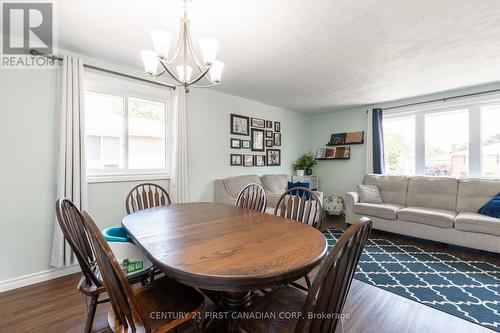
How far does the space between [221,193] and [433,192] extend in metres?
3.37

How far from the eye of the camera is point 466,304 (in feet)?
6.07

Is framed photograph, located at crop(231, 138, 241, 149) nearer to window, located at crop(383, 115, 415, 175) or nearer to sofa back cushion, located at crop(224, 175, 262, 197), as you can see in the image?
sofa back cushion, located at crop(224, 175, 262, 197)

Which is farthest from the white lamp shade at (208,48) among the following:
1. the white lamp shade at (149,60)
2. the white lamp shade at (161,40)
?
the white lamp shade at (149,60)

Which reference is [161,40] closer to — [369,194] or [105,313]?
[105,313]

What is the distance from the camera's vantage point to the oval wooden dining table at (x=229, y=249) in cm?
89

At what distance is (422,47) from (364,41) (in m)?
0.66

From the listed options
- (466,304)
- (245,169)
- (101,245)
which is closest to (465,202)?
(466,304)

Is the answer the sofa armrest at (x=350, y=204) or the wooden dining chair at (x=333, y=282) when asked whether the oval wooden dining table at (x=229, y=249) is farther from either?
the sofa armrest at (x=350, y=204)

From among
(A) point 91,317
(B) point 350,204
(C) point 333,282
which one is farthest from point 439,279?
(A) point 91,317

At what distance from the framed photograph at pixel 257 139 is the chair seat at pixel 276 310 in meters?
3.25

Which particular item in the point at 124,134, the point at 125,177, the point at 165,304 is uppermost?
the point at 124,134

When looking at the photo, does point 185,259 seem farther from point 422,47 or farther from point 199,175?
point 422,47

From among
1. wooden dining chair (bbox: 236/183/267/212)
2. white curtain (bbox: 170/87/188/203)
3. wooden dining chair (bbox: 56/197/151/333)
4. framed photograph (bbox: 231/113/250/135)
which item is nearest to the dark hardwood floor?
wooden dining chair (bbox: 56/197/151/333)

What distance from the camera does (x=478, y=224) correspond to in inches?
108
